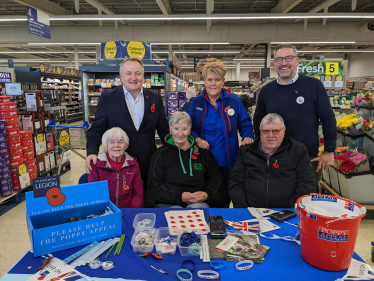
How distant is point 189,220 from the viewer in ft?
5.26

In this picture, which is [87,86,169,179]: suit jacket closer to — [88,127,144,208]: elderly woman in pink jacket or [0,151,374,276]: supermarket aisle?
[88,127,144,208]: elderly woman in pink jacket

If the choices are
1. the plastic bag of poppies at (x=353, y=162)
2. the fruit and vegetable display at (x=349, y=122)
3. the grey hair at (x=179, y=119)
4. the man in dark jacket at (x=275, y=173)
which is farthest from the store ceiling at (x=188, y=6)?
the man in dark jacket at (x=275, y=173)

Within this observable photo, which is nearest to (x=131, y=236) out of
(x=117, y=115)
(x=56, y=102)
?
(x=117, y=115)

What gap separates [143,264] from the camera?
1200 millimetres

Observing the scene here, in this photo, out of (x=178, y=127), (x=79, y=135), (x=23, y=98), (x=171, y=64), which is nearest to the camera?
(x=178, y=127)

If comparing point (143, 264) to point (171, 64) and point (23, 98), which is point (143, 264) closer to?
point (23, 98)

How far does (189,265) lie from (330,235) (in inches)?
24.3

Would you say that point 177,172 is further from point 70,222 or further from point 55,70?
point 55,70

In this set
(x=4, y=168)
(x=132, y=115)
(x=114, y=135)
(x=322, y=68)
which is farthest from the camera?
(x=322, y=68)

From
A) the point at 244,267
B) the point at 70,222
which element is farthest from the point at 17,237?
the point at 244,267

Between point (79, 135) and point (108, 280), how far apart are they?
350 cm

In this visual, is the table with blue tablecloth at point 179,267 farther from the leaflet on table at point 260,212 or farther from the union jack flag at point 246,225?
the leaflet on table at point 260,212

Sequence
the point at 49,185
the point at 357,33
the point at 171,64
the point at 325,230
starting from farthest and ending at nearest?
the point at 357,33 < the point at 171,64 < the point at 49,185 < the point at 325,230

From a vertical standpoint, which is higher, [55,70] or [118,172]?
[55,70]
